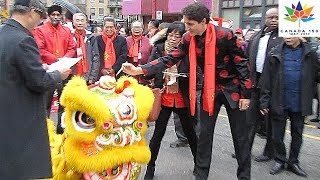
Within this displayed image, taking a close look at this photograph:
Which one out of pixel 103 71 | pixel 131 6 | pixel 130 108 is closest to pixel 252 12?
pixel 131 6

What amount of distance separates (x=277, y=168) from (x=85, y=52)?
3.47 meters

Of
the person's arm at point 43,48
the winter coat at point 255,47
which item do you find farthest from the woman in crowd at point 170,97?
the person's arm at point 43,48

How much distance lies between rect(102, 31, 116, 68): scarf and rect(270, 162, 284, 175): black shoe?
335 centimetres

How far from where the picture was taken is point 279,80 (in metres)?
4.87

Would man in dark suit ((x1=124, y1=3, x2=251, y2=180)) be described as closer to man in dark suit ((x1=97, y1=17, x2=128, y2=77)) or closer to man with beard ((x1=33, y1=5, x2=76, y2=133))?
man with beard ((x1=33, y1=5, x2=76, y2=133))

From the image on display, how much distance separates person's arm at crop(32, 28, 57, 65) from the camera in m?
5.66

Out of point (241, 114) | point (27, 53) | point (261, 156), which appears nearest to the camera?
point (27, 53)

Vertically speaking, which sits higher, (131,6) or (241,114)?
(131,6)

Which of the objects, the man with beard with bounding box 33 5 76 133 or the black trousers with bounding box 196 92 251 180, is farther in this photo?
the man with beard with bounding box 33 5 76 133

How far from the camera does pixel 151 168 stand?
4.71m

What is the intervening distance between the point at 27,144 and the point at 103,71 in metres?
4.07

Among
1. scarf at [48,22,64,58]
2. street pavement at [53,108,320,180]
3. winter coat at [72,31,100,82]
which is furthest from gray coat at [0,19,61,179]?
winter coat at [72,31,100,82]

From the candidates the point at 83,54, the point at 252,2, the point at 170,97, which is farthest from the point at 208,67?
the point at 252,2

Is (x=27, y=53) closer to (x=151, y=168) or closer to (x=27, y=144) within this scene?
(x=27, y=144)
